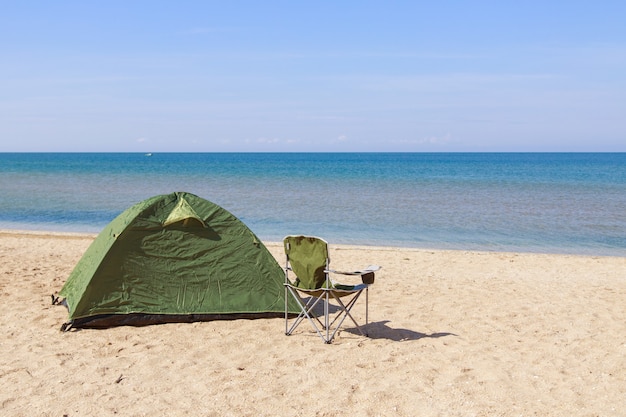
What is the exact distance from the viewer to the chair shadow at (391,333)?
689 centimetres

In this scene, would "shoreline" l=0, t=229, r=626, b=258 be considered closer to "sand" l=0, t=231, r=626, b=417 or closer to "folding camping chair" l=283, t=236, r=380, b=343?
"sand" l=0, t=231, r=626, b=417

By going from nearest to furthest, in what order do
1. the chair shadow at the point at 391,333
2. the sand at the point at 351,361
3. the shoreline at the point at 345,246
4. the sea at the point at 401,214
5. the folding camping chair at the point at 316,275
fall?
the sand at the point at 351,361 < the folding camping chair at the point at 316,275 < the chair shadow at the point at 391,333 < the shoreline at the point at 345,246 < the sea at the point at 401,214

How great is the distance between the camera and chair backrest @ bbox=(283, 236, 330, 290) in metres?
6.57

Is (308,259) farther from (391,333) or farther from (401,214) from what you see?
(401,214)

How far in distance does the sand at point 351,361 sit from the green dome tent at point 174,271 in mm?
238

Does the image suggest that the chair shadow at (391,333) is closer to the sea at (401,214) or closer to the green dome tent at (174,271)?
Result: the green dome tent at (174,271)

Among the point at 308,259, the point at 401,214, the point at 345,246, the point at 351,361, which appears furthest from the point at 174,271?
the point at 401,214

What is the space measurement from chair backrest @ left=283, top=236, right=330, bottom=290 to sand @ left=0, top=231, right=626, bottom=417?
656mm

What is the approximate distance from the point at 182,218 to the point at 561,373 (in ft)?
14.9

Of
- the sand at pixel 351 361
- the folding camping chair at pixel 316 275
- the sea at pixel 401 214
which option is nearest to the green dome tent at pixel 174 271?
the sand at pixel 351 361

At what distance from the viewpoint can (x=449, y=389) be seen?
5.27 m

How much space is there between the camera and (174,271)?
7406 millimetres

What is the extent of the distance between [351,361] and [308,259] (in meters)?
1.25

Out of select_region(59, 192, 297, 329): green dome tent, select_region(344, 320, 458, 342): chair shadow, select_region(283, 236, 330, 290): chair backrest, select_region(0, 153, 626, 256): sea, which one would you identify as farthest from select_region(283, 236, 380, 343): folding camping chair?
select_region(0, 153, 626, 256): sea
